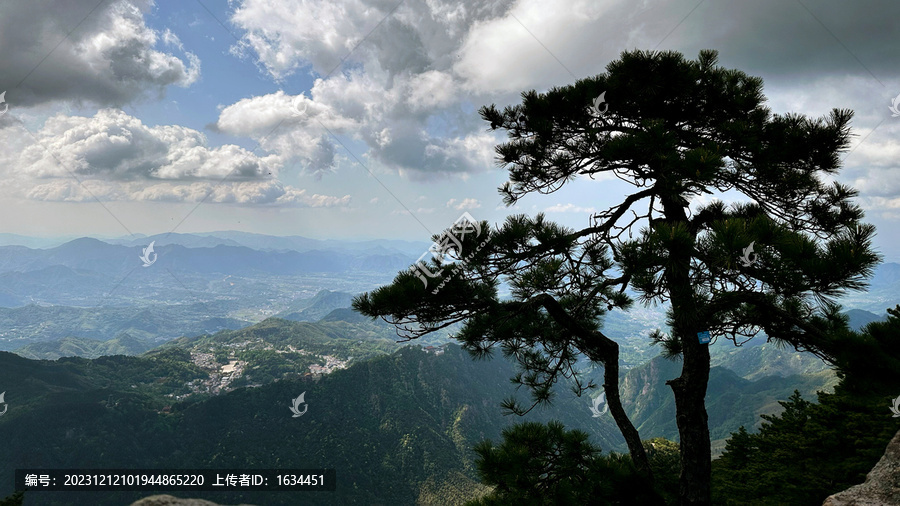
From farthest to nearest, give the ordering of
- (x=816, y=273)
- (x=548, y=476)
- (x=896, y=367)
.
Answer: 1. (x=548, y=476)
2. (x=896, y=367)
3. (x=816, y=273)

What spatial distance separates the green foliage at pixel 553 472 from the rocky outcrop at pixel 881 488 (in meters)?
1.62

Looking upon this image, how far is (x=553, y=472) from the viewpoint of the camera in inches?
170

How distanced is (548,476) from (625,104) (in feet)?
14.7

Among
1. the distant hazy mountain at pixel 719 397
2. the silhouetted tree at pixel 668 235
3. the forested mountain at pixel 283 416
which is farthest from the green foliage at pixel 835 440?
the distant hazy mountain at pixel 719 397

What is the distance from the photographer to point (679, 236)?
310 centimetres

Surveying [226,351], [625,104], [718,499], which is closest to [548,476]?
[718,499]

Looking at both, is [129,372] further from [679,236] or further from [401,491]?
[679,236]

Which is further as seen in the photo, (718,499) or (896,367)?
(718,499)

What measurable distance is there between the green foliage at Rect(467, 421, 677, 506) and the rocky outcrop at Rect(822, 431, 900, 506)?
63.7 inches

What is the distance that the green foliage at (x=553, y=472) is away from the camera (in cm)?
395
